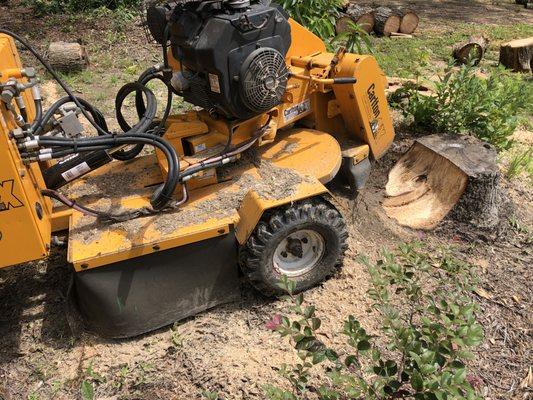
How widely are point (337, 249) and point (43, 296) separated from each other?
191 cm

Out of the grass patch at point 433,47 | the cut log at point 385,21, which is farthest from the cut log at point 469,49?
the cut log at point 385,21

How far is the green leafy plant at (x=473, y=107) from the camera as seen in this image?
4.54m

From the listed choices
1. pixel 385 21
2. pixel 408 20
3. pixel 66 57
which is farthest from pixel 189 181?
pixel 408 20

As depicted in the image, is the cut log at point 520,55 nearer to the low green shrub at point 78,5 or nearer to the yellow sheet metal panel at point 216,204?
the yellow sheet metal panel at point 216,204

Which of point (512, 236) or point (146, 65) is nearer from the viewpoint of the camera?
point (512, 236)

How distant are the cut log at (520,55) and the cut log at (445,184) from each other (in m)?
4.34

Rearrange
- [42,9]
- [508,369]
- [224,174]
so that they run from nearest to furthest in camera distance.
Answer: [508,369] → [224,174] → [42,9]

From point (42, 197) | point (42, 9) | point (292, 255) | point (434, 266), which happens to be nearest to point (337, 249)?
point (292, 255)

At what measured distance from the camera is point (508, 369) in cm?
289

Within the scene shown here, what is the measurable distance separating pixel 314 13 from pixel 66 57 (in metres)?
3.49

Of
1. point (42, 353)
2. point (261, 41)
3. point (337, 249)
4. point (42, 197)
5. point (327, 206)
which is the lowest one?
point (42, 353)

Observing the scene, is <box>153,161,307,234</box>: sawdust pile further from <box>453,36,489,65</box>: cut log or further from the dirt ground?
<box>453,36,489,65</box>: cut log

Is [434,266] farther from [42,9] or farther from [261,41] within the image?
[42,9]

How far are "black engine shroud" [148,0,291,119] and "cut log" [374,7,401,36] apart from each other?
22.2 feet
